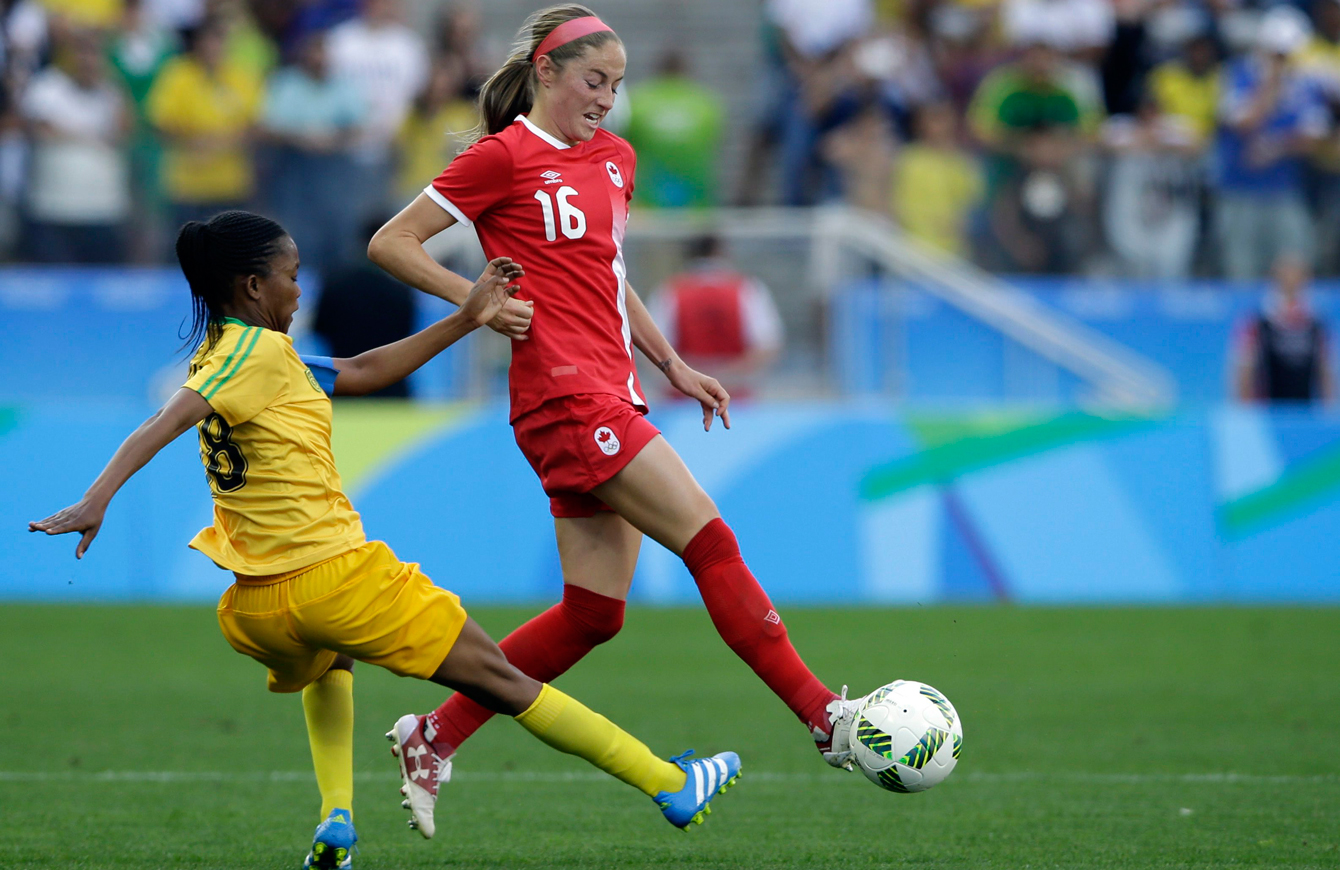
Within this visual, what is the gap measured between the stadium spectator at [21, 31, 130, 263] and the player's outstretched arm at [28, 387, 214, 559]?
30.1ft

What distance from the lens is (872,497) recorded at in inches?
432

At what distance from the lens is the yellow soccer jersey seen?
4.22 meters

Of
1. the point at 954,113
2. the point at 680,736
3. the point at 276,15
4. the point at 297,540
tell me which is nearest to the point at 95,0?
the point at 276,15

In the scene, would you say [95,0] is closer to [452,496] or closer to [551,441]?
[452,496]

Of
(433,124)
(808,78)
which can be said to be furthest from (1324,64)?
(433,124)

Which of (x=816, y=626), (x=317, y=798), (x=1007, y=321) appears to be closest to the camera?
(x=317, y=798)

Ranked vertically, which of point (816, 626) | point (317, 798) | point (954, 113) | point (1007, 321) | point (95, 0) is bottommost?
point (816, 626)

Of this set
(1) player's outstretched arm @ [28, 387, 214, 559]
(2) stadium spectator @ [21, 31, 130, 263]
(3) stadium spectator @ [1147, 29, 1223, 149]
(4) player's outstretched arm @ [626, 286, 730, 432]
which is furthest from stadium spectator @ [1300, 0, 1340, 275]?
Result: (1) player's outstretched arm @ [28, 387, 214, 559]

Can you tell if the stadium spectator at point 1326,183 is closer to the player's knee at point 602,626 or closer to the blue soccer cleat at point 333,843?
the player's knee at point 602,626

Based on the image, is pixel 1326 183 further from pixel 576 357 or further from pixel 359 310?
pixel 576 357

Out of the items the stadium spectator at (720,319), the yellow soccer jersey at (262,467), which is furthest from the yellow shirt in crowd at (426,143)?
the yellow soccer jersey at (262,467)

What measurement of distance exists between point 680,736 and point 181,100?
860cm

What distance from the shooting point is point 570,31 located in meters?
4.82

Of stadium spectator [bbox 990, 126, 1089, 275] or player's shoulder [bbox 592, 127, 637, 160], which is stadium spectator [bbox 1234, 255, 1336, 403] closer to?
stadium spectator [bbox 990, 126, 1089, 275]
